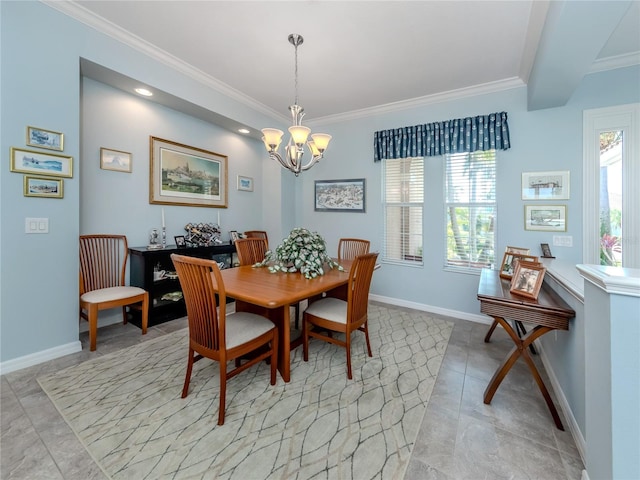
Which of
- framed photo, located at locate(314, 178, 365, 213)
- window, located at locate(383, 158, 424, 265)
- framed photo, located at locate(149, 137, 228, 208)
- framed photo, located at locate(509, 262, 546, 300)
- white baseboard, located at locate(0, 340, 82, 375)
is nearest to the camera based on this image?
framed photo, located at locate(509, 262, 546, 300)

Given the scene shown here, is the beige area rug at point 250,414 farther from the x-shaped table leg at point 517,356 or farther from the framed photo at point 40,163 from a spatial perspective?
the framed photo at point 40,163

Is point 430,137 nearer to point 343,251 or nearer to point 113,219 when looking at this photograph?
point 343,251

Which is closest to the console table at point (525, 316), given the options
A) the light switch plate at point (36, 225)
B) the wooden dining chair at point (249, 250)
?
the wooden dining chair at point (249, 250)

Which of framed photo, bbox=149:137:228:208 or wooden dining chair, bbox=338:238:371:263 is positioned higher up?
framed photo, bbox=149:137:228:208

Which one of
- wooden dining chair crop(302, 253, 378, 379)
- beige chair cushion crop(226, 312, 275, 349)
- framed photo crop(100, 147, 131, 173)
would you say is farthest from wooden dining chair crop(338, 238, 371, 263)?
framed photo crop(100, 147, 131, 173)

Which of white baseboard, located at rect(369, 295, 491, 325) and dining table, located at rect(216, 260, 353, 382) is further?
white baseboard, located at rect(369, 295, 491, 325)

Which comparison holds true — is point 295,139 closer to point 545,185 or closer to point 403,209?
point 403,209

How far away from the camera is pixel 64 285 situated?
7.77 ft

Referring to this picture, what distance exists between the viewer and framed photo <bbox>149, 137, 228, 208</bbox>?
131 inches

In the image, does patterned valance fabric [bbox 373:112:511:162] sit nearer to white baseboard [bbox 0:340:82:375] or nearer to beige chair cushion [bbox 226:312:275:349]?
beige chair cushion [bbox 226:312:275:349]

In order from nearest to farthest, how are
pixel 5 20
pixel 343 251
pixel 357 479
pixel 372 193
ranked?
pixel 357 479, pixel 5 20, pixel 343 251, pixel 372 193

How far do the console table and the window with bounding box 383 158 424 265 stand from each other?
1.87 metres

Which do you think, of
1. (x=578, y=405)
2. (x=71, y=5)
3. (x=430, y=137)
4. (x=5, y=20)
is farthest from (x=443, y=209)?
(x=5, y=20)

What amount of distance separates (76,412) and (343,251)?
297 centimetres
